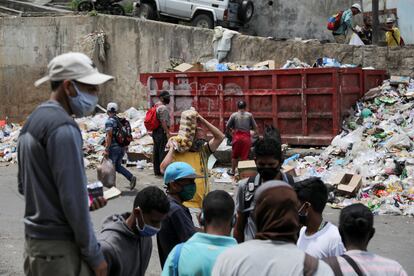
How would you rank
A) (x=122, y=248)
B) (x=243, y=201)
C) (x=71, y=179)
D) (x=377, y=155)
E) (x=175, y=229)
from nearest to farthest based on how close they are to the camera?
(x=71, y=179)
(x=122, y=248)
(x=175, y=229)
(x=243, y=201)
(x=377, y=155)

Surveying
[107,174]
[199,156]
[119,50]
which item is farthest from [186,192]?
[119,50]

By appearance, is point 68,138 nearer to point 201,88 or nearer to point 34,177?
point 34,177

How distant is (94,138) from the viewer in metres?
16.2

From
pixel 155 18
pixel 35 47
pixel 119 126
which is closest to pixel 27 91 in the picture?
pixel 35 47

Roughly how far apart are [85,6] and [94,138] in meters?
7.37

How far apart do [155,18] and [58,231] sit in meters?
18.1

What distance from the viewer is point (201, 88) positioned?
14516mm

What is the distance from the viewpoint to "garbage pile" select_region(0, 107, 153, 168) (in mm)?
14817

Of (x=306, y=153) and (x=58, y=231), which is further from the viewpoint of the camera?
(x=306, y=153)

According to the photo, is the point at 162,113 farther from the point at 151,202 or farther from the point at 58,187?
the point at 58,187

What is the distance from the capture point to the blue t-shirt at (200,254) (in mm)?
3158

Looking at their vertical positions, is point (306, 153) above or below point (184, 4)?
below

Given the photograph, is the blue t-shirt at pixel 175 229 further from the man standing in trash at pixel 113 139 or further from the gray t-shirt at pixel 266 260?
the man standing in trash at pixel 113 139

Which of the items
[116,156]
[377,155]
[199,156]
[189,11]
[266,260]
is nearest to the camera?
[266,260]
